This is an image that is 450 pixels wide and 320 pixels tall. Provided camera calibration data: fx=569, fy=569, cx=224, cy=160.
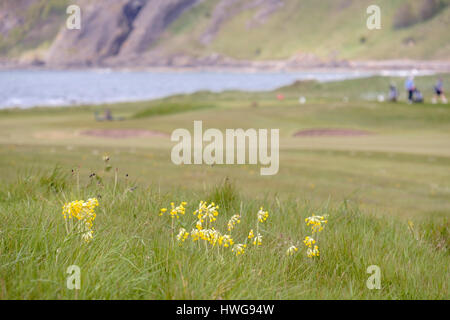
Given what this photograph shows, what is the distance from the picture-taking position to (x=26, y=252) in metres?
4.64

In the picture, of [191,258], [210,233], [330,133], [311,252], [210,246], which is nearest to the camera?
[210,233]

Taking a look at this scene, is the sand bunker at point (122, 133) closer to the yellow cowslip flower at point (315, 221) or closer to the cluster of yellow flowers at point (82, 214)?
the yellow cowslip flower at point (315, 221)

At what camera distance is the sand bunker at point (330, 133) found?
28.1 m

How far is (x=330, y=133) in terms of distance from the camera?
93.8 ft

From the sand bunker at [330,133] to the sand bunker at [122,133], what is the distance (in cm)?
678

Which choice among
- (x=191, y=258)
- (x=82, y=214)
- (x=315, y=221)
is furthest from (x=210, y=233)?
(x=315, y=221)

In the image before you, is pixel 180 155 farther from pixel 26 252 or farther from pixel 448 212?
pixel 26 252

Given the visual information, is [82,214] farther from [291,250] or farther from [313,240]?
[313,240]

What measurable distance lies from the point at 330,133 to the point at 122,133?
1034 centimetres

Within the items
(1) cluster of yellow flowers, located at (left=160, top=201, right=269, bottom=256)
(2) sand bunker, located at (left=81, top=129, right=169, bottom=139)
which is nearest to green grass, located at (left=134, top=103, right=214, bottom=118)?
(2) sand bunker, located at (left=81, top=129, right=169, bottom=139)

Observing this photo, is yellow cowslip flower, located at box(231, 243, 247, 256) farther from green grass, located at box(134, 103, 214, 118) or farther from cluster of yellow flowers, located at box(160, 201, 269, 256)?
green grass, located at box(134, 103, 214, 118)

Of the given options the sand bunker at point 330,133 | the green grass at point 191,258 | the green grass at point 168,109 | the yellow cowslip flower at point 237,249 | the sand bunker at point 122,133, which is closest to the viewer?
the green grass at point 191,258

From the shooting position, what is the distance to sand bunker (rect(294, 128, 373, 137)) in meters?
28.1

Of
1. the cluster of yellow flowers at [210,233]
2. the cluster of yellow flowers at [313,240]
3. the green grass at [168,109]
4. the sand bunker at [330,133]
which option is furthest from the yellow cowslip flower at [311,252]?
the green grass at [168,109]
